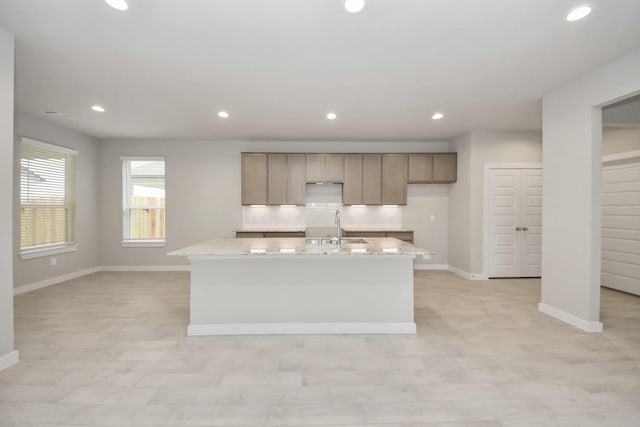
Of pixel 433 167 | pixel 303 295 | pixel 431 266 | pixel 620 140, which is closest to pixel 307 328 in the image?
pixel 303 295

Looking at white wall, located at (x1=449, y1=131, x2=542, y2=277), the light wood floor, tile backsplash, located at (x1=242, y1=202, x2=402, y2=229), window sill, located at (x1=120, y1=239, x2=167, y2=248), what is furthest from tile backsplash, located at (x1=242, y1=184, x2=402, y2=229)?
the light wood floor

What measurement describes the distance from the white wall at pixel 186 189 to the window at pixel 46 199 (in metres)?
0.69

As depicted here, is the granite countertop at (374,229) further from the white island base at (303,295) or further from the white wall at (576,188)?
the white island base at (303,295)

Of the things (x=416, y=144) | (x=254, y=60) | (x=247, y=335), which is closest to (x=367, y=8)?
(x=254, y=60)

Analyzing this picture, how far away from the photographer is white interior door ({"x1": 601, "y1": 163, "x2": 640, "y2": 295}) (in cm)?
483

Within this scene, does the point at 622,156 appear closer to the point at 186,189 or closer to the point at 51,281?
the point at 186,189

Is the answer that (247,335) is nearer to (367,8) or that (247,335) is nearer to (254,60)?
(254,60)

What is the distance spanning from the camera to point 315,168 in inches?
248

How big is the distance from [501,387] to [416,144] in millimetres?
5096

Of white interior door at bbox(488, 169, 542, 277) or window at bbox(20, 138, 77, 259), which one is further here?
white interior door at bbox(488, 169, 542, 277)

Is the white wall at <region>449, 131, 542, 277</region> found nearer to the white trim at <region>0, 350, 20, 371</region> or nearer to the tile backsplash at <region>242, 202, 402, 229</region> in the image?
the tile backsplash at <region>242, 202, 402, 229</region>

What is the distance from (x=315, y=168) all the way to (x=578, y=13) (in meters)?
4.45

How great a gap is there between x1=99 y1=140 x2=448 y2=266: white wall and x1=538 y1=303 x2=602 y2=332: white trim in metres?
4.11

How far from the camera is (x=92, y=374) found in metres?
2.51
